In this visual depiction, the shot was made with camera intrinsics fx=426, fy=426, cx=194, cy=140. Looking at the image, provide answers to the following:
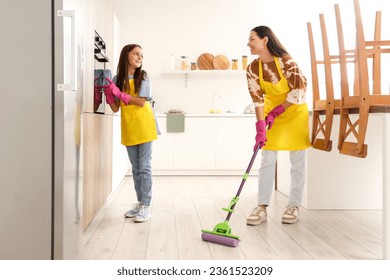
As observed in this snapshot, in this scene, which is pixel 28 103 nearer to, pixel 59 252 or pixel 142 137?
pixel 59 252

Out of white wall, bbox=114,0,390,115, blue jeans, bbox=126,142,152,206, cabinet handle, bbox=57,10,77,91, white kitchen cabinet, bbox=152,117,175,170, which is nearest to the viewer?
cabinet handle, bbox=57,10,77,91

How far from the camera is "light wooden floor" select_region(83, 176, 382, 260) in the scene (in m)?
1.96

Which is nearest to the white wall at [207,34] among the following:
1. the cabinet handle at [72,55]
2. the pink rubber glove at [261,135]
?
the pink rubber glove at [261,135]

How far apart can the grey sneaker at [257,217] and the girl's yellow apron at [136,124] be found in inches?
30.6

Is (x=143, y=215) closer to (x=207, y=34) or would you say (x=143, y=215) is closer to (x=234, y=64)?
(x=234, y=64)

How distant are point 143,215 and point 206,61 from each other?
10.9 feet

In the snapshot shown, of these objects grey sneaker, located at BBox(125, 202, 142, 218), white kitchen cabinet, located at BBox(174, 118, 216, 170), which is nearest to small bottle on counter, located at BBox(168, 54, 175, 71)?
white kitchen cabinet, located at BBox(174, 118, 216, 170)

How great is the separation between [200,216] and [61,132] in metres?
1.53

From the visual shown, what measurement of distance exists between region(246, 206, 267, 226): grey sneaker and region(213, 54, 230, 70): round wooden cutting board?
3.17 metres

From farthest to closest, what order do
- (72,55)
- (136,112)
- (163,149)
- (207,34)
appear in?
(207,34), (163,149), (136,112), (72,55)

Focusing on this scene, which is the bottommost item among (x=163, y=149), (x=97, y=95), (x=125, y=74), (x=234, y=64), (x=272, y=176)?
(x=272, y=176)

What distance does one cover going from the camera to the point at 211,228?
246 centimetres

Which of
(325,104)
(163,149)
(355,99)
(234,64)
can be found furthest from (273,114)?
(234,64)

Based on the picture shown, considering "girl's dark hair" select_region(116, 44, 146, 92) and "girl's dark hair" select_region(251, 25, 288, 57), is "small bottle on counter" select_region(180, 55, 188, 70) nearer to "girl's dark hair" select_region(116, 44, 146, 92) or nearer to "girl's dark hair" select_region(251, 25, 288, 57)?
"girl's dark hair" select_region(116, 44, 146, 92)
